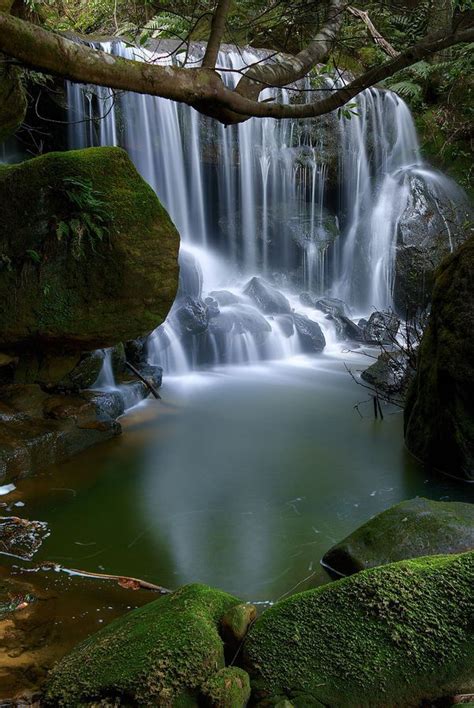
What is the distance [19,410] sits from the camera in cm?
632

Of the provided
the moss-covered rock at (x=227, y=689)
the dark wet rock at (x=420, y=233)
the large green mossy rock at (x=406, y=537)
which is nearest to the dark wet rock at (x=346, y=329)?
the dark wet rock at (x=420, y=233)

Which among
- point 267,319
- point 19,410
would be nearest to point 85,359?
point 19,410

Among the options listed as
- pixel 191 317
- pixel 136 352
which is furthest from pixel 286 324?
pixel 136 352

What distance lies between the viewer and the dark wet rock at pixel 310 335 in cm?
1230

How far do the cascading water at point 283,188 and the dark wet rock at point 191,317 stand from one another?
1.65 metres

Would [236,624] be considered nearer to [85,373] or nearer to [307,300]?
[85,373]

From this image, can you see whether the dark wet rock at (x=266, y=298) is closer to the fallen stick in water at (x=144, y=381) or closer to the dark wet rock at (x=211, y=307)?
the dark wet rock at (x=211, y=307)

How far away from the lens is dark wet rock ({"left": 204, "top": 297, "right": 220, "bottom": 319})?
11759 millimetres

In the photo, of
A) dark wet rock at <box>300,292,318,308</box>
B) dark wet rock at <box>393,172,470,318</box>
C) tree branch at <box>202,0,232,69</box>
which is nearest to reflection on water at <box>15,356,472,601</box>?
tree branch at <box>202,0,232,69</box>

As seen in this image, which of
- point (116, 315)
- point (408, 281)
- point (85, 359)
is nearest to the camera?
point (116, 315)

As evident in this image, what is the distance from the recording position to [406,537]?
12.6 ft

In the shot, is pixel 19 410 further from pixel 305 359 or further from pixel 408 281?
pixel 408 281

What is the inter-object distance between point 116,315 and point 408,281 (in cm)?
1037

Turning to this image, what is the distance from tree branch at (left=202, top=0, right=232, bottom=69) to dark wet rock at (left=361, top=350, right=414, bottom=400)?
5.49 meters
